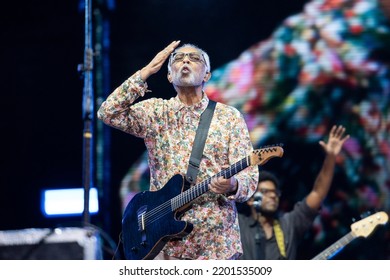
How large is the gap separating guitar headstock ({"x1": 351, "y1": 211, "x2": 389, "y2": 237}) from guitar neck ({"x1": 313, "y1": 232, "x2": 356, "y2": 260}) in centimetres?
5

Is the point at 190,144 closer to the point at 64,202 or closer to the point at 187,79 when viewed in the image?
the point at 187,79

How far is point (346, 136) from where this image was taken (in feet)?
19.3

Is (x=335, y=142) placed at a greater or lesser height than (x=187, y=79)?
greater

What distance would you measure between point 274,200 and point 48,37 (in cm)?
234

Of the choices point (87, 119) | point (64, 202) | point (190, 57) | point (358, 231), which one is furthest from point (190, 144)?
point (64, 202)

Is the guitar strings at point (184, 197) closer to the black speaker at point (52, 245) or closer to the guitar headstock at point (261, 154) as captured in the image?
the guitar headstock at point (261, 154)

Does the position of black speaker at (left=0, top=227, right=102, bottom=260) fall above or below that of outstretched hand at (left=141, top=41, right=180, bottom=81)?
below

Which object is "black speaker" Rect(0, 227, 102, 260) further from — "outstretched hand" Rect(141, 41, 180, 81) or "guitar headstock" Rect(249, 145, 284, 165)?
"outstretched hand" Rect(141, 41, 180, 81)

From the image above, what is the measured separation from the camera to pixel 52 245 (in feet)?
9.56

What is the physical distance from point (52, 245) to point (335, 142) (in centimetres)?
333

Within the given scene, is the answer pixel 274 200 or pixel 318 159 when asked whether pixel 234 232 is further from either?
pixel 318 159

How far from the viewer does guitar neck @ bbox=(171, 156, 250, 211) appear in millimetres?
4027

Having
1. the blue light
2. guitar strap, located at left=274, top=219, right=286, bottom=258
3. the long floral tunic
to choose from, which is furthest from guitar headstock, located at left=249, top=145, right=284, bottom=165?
the blue light
